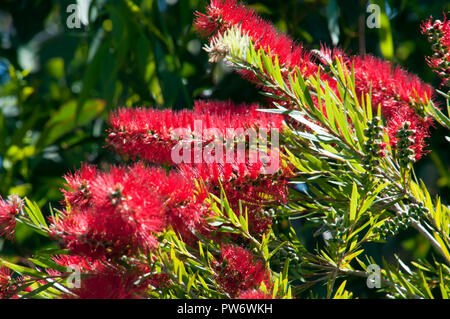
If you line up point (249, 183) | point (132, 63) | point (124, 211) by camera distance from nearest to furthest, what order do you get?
point (124, 211), point (249, 183), point (132, 63)

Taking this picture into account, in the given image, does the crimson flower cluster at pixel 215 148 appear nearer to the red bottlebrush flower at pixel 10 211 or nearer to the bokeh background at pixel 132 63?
the red bottlebrush flower at pixel 10 211

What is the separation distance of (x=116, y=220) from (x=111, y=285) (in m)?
0.06

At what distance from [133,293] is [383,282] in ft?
0.74

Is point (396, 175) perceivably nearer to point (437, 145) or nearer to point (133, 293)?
point (133, 293)

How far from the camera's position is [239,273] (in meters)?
0.43

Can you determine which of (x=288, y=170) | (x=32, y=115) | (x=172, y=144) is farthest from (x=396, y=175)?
(x=32, y=115)

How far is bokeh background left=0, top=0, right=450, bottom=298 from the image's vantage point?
0.98 metres

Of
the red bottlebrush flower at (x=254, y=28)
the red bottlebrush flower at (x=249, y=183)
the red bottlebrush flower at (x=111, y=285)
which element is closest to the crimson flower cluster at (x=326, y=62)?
the red bottlebrush flower at (x=254, y=28)

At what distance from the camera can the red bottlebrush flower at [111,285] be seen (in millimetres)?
382

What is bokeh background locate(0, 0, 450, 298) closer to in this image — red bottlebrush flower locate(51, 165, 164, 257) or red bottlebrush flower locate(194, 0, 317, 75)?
red bottlebrush flower locate(194, 0, 317, 75)

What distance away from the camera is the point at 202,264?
0.46 m

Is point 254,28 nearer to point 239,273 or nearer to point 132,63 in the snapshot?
point 239,273

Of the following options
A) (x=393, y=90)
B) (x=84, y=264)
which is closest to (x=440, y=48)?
(x=393, y=90)
